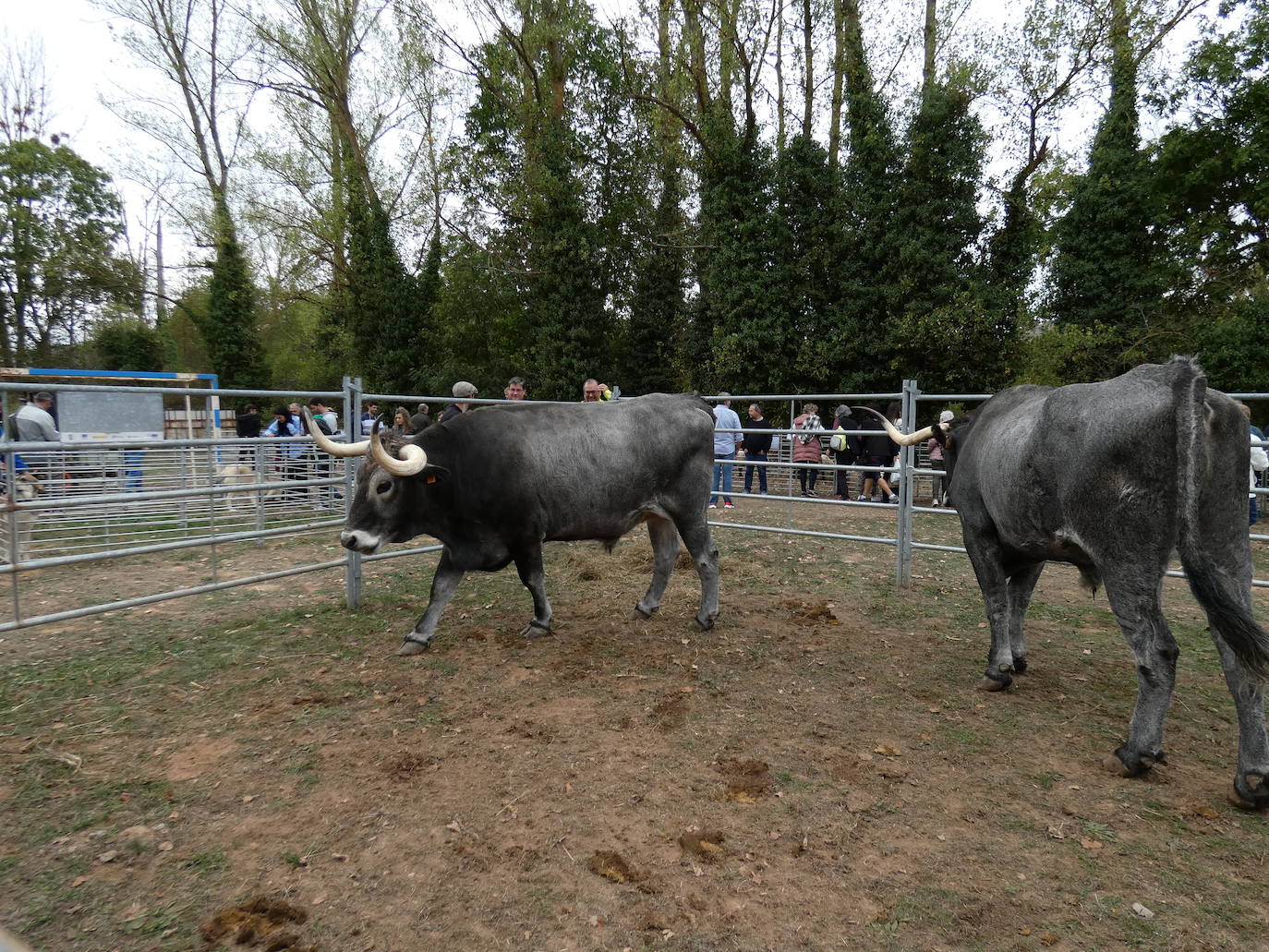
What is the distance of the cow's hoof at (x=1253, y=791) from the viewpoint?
120 inches

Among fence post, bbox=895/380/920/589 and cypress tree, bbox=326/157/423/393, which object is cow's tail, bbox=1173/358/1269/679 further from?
cypress tree, bbox=326/157/423/393

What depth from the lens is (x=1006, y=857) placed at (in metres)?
2.76

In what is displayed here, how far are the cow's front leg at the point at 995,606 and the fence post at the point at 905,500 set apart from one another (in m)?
2.24

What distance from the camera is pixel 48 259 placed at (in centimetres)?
2686

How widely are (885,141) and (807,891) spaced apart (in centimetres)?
1846

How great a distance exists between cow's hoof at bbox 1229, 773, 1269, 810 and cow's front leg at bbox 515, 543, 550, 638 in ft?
12.8

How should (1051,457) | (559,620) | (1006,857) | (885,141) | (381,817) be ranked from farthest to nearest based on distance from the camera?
(885,141) → (559,620) → (1051,457) → (381,817) → (1006,857)

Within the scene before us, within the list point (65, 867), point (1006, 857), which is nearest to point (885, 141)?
point (1006, 857)

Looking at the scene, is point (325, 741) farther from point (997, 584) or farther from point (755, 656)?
point (997, 584)

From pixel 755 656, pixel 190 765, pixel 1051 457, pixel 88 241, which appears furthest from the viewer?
pixel 88 241

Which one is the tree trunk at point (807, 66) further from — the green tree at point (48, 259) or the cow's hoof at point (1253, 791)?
the green tree at point (48, 259)

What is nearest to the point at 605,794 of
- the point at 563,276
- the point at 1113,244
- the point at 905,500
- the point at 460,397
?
the point at 460,397

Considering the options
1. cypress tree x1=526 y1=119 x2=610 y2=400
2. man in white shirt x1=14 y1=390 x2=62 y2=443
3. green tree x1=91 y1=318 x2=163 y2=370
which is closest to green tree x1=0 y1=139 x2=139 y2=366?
green tree x1=91 y1=318 x2=163 y2=370

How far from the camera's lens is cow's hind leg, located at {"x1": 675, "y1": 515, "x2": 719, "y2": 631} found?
18.4 ft
